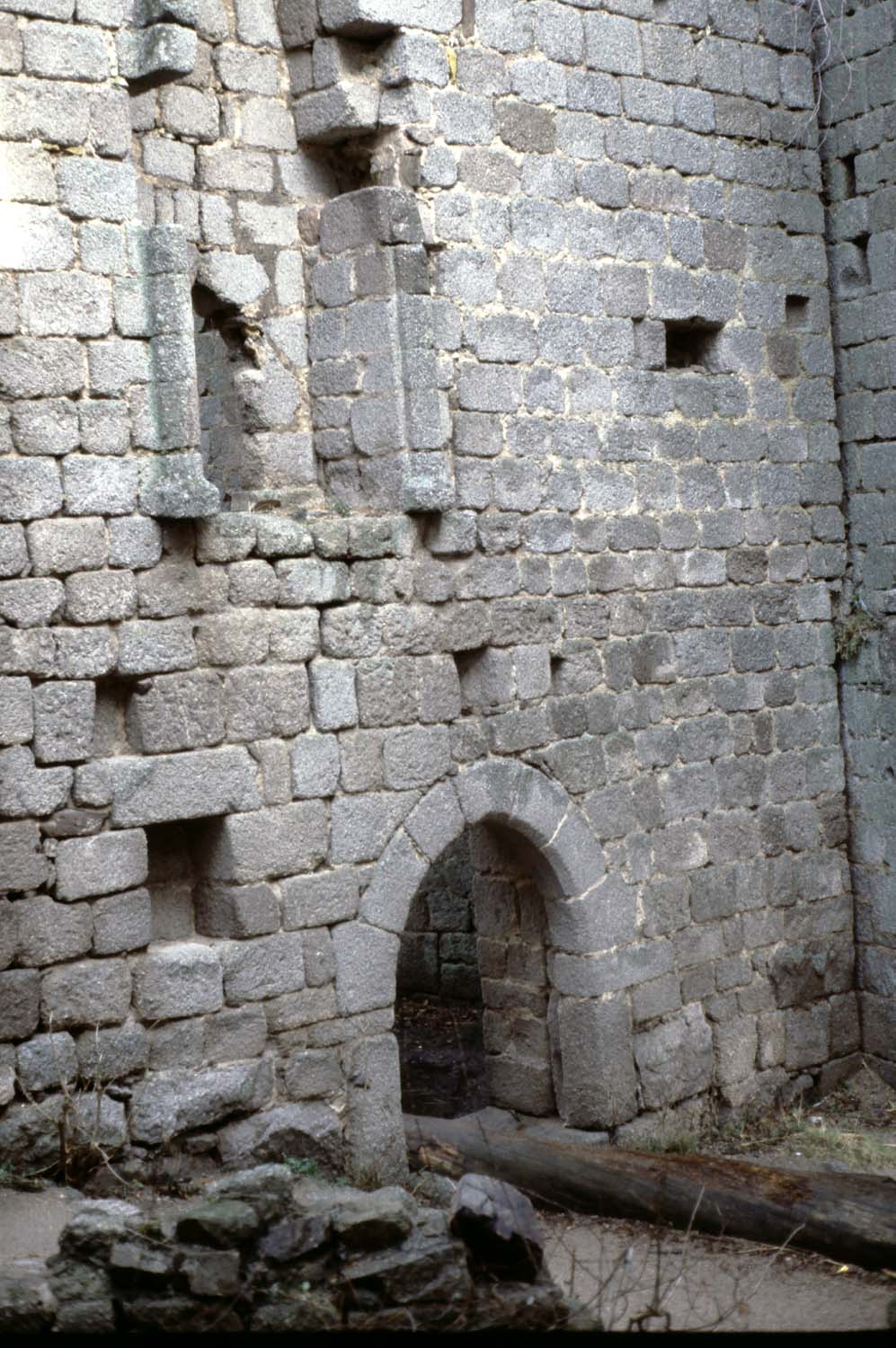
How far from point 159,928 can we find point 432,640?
170 cm

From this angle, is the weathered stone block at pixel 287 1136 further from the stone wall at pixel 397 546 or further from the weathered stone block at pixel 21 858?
the weathered stone block at pixel 21 858

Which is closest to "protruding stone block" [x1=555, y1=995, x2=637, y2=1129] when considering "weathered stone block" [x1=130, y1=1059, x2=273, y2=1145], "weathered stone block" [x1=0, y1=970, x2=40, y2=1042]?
"weathered stone block" [x1=130, y1=1059, x2=273, y2=1145]

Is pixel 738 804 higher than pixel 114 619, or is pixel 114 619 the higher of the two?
pixel 114 619

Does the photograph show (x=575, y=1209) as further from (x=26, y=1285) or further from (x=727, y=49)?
(x=727, y=49)

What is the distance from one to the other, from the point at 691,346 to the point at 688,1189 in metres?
4.27

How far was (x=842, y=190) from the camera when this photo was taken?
9211mm

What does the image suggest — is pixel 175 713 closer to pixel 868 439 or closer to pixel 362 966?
pixel 362 966

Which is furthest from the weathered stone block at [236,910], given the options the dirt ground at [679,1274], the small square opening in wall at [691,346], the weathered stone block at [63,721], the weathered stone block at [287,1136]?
the small square opening in wall at [691,346]

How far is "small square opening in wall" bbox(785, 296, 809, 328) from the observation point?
9.20m

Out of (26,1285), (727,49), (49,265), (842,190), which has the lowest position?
(26,1285)

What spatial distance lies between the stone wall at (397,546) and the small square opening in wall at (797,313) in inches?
0.7

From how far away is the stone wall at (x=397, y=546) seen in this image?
6.39 meters

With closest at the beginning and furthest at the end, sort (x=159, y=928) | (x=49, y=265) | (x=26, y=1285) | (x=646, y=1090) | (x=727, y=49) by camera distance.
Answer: (x=26, y=1285), (x=49, y=265), (x=159, y=928), (x=646, y=1090), (x=727, y=49)

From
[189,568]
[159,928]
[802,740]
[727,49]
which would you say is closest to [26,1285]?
[159,928]
